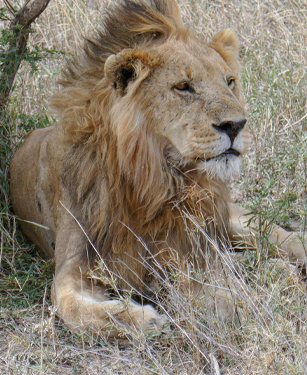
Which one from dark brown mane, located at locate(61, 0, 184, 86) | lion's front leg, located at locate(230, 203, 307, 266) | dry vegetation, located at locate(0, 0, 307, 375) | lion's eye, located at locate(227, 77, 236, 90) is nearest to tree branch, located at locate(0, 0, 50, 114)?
dry vegetation, located at locate(0, 0, 307, 375)

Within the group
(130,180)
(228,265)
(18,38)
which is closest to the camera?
(228,265)

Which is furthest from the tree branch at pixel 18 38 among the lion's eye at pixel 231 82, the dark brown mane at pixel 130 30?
the lion's eye at pixel 231 82

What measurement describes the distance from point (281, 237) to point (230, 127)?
140 cm

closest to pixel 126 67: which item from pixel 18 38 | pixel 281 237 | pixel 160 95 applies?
pixel 160 95

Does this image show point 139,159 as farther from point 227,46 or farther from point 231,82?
point 227,46

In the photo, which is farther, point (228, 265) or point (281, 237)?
point (281, 237)

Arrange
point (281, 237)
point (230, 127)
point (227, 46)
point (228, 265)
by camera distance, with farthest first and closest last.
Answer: point (281, 237)
point (227, 46)
point (230, 127)
point (228, 265)

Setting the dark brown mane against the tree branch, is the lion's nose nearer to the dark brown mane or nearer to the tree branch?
the dark brown mane

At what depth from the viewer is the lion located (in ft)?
11.5

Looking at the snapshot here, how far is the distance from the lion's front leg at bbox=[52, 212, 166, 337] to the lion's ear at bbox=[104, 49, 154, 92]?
84 cm

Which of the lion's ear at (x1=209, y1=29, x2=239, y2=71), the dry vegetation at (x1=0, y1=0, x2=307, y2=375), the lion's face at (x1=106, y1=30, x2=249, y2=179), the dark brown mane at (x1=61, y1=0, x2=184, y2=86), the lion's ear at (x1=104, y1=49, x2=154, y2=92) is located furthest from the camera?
the lion's ear at (x1=209, y1=29, x2=239, y2=71)

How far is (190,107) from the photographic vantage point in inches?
140

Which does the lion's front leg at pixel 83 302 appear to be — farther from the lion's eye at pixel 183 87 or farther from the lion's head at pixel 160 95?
the lion's eye at pixel 183 87

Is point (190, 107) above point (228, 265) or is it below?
above
